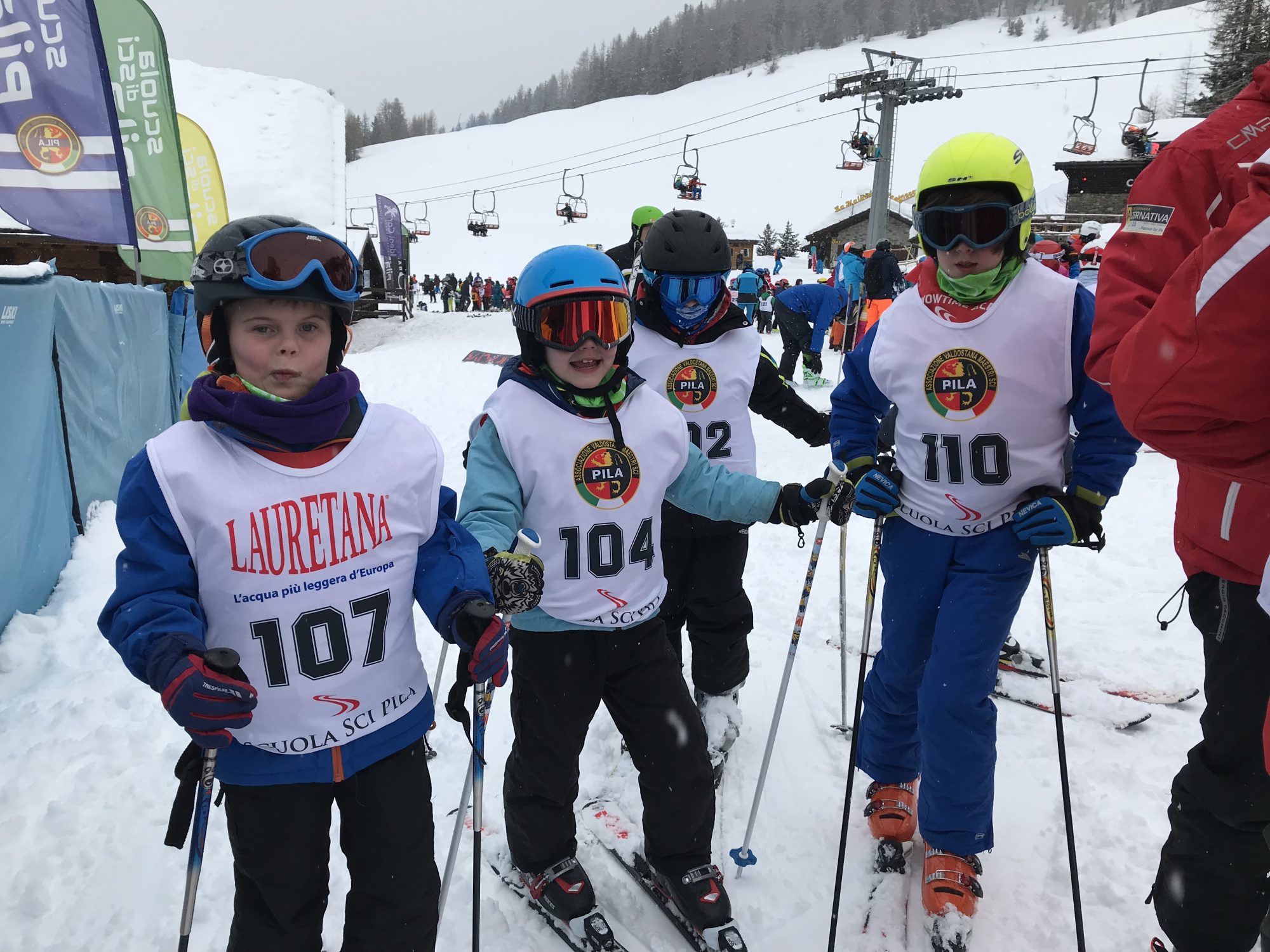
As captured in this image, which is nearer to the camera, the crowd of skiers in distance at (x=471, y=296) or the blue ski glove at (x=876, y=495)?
the blue ski glove at (x=876, y=495)

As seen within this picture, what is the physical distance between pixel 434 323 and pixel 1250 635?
25085 mm

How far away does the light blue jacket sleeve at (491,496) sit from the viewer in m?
2.30

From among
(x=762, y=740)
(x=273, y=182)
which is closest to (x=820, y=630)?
(x=762, y=740)

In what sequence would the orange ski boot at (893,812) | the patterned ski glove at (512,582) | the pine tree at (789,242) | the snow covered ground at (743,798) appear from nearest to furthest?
the patterned ski glove at (512,582)
the snow covered ground at (743,798)
the orange ski boot at (893,812)
the pine tree at (789,242)

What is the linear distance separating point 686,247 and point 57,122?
5.79 m

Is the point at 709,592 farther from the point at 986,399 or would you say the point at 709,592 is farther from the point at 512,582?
the point at 512,582

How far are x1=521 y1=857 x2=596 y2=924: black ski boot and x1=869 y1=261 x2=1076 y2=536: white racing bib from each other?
1735 mm

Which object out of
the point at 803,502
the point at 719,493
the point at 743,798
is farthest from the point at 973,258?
the point at 743,798

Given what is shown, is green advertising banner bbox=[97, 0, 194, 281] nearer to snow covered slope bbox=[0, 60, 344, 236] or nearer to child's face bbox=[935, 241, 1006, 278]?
child's face bbox=[935, 241, 1006, 278]

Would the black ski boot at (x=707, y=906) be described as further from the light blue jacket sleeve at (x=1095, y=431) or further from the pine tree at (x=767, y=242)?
the pine tree at (x=767, y=242)

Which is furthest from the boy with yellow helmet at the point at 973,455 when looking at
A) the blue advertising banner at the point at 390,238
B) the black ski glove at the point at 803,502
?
the blue advertising banner at the point at 390,238

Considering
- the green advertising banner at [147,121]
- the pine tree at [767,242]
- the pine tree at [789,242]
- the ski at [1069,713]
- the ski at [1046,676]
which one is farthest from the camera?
the pine tree at [767,242]

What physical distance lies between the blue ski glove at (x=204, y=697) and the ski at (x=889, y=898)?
221cm

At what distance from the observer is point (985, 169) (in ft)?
8.41
